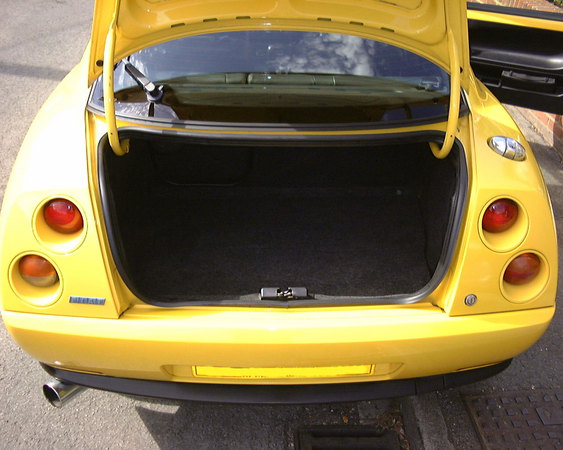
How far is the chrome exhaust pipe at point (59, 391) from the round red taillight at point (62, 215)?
608 mm

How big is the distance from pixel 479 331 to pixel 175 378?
1038mm

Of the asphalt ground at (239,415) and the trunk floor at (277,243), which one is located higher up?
the trunk floor at (277,243)

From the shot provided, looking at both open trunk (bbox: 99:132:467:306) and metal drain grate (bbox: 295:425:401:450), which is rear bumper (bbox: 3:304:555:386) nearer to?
open trunk (bbox: 99:132:467:306)

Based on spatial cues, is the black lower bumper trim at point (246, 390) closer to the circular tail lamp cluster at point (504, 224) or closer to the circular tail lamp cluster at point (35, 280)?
the circular tail lamp cluster at point (35, 280)

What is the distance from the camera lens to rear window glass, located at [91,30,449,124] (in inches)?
81.7

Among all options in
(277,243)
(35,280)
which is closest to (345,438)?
(277,243)

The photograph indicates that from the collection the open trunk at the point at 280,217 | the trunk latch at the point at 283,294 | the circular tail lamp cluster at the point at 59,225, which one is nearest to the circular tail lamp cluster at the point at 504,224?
the open trunk at the point at 280,217

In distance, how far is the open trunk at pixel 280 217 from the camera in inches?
89.0

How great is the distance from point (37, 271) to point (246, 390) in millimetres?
812

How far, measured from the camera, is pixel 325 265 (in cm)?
259

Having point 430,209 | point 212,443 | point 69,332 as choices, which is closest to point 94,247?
point 69,332

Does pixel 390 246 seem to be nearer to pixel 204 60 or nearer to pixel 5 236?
pixel 204 60

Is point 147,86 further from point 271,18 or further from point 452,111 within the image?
point 452,111

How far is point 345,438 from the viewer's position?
2.35 metres
